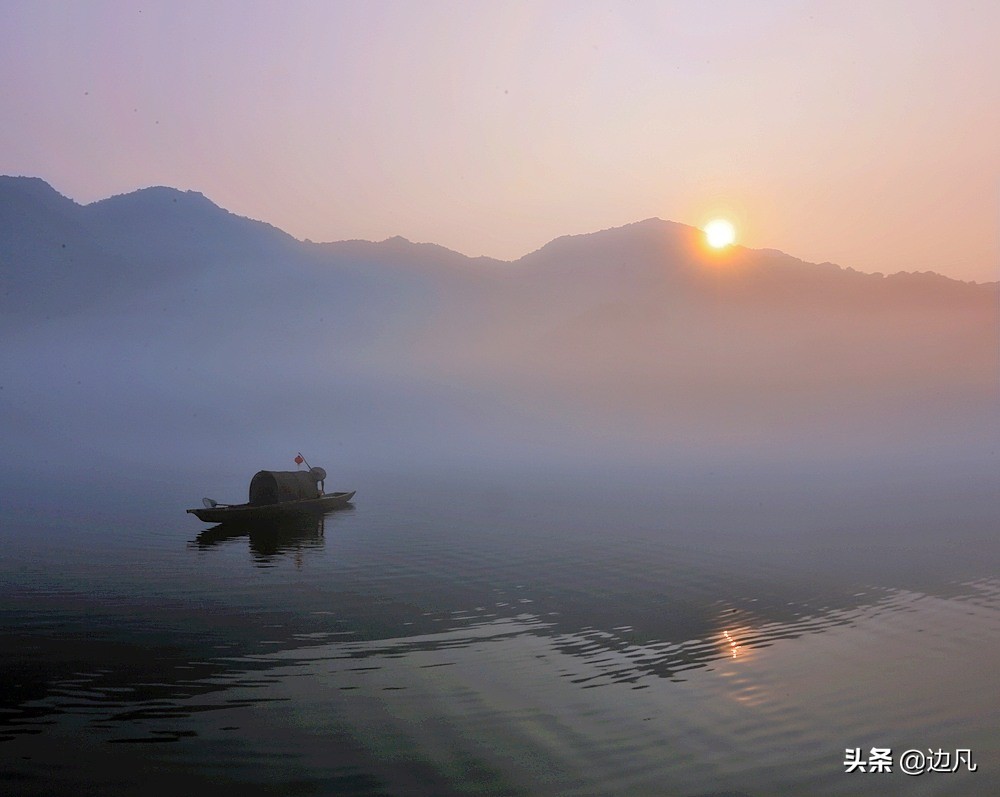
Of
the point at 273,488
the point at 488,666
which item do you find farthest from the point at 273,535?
the point at 488,666

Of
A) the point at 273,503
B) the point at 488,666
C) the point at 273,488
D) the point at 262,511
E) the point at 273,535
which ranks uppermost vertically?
the point at 273,488

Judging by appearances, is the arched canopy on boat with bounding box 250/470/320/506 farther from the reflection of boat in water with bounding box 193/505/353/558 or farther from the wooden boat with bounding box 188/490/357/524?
the reflection of boat in water with bounding box 193/505/353/558

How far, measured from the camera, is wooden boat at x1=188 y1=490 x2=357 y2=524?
54.4 metres

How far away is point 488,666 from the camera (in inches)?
957

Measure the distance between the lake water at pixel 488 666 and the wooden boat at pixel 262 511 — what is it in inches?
78.3

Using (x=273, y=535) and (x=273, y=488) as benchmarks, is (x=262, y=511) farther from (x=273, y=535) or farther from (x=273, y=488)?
(x=273, y=488)

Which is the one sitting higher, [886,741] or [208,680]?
[208,680]

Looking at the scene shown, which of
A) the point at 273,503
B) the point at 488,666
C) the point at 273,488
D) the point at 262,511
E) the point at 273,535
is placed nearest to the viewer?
the point at 488,666

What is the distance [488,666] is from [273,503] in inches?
1576

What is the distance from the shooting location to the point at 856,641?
28.3 m

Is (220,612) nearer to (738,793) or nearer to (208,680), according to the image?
Result: (208,680)

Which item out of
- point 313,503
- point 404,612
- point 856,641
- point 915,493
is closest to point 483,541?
point 313,503

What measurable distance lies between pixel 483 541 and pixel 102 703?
3883 cm

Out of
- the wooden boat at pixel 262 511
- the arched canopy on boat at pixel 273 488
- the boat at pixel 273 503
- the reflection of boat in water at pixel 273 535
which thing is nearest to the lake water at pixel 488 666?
the reflection of boat in water at pixel 273 535
